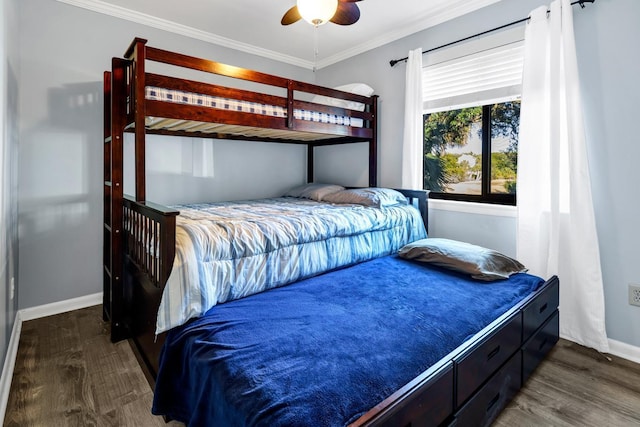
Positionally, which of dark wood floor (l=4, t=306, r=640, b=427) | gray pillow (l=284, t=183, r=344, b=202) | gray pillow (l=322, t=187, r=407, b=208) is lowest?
dark wood floor (l=4, t=306, r=640, b=427)

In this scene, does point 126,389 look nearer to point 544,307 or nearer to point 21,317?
point 21,317

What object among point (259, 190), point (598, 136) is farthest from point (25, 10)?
point (598, 136)

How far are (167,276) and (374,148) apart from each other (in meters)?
2.45

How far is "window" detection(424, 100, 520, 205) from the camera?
2680 mm

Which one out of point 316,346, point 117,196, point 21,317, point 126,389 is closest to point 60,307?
point 21,317

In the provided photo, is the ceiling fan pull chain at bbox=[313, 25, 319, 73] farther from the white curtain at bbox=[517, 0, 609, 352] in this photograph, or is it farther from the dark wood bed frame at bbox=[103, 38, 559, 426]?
the white curtain at bbox=[517, 0, 609, 352]

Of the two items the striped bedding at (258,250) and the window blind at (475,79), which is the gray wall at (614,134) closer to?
the window blind at (475,79)

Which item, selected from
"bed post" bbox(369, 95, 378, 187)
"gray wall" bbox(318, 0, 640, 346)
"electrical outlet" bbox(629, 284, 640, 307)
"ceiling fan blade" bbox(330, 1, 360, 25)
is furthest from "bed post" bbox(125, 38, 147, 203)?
"electrical outlet" bbox(629, 284, 640, 307)

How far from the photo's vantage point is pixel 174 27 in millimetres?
3080

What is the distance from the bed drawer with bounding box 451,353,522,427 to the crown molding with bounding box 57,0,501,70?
2.52 metres

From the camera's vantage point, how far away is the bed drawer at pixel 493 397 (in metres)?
1.27

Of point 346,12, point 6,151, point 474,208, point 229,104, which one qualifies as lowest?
point 474,208

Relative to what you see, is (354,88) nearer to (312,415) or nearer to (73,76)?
(73,76)

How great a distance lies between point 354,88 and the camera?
10.9 feet
